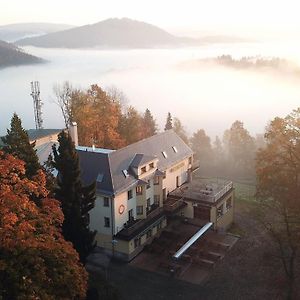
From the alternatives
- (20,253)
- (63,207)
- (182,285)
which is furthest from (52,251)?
(182,285)

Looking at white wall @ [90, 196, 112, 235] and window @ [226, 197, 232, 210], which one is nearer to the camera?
white wall @ [90, 196, 112, 235]

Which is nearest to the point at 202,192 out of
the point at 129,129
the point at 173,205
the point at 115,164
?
the point at 173,205

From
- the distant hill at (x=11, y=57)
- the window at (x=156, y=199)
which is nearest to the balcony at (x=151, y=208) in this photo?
the window at (x=156, y=199)

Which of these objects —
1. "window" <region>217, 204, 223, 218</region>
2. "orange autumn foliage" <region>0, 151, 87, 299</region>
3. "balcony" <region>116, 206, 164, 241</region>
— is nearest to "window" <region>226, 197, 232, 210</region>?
"window" <region>217, 204, 223, 218</region>

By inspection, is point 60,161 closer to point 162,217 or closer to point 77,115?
point 162,217

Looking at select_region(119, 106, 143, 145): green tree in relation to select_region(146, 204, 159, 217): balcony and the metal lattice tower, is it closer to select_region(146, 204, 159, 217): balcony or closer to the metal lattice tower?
the metal lattice tower

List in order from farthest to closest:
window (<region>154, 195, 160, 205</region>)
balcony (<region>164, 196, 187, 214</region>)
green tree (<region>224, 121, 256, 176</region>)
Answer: green tree (<region>224, 121, 256, 176</region>) < window (<region>154, 195, 160, 205</region>) < balcony (<region>164, 196, 187, 214</region>)
